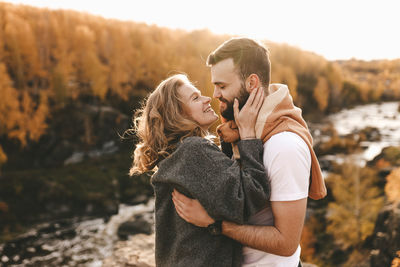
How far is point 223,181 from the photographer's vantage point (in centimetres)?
165

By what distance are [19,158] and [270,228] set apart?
24.5 m

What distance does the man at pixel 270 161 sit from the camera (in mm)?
1687

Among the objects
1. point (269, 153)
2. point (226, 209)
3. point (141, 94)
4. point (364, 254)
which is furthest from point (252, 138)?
point (141, 94)

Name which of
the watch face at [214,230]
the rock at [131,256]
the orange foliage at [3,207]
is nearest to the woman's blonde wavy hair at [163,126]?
the watch face at [214,230]

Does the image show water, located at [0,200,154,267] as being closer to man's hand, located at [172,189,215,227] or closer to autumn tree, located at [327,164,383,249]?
autumn tree, located at [327,164,383,249]

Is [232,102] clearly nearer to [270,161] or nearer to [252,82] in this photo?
[252,82]

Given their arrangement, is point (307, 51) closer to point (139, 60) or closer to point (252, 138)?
point (139, 60)

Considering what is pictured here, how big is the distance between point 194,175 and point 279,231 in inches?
22.0

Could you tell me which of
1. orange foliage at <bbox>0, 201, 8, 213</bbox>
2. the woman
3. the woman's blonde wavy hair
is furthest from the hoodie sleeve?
orange foliage at <bbox>0, 201, 8, 213</bbox>

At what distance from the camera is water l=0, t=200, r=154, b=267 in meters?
11.8

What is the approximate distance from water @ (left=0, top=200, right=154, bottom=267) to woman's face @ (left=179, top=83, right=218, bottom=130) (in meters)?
11.1

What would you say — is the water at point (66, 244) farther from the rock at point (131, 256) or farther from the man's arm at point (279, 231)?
the man's arm at point (279, 231)

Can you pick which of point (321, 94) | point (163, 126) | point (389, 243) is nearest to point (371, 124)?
point (321, 94)

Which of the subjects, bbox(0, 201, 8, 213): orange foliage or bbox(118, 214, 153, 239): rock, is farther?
bbox(0, 201, 8, 213): orange foliage
